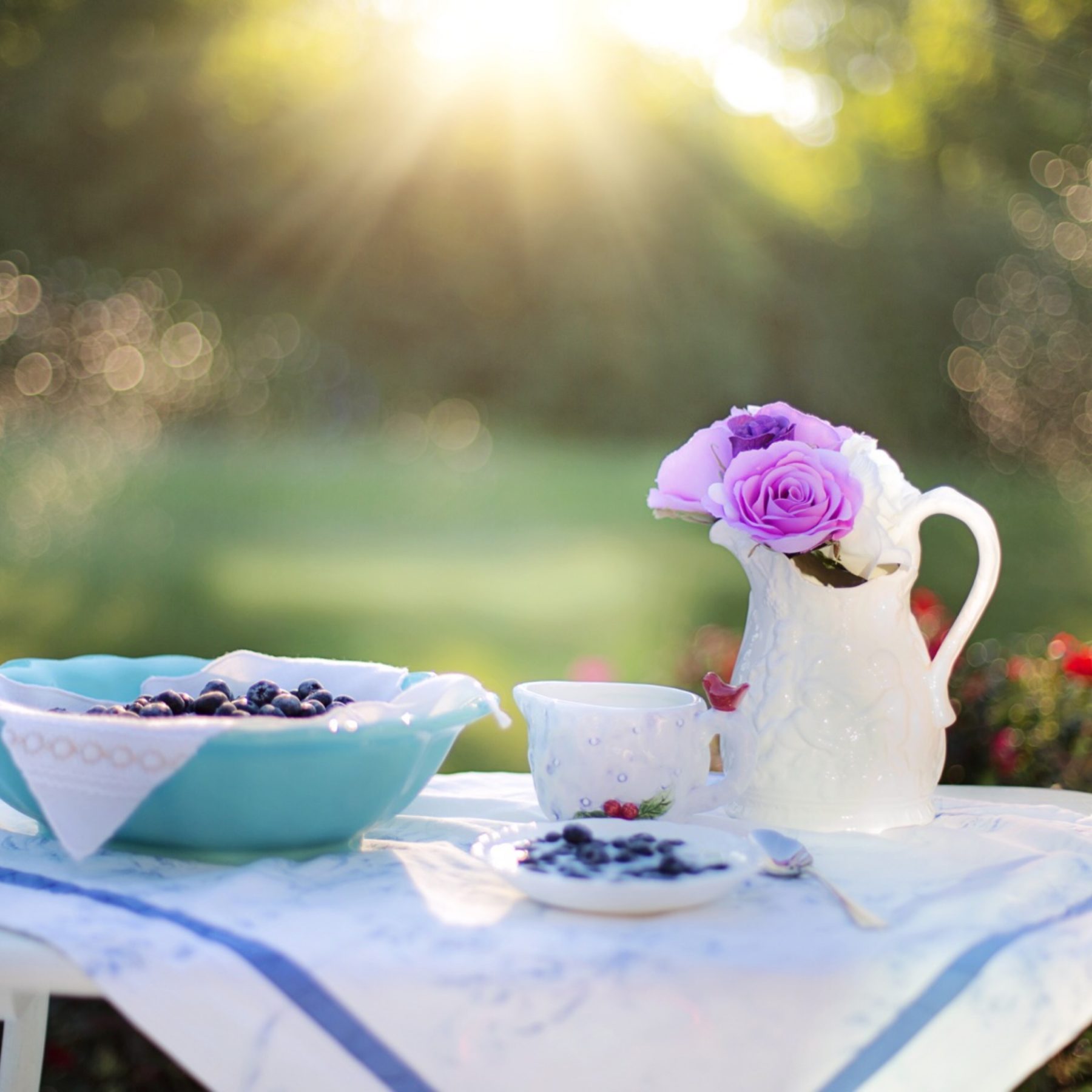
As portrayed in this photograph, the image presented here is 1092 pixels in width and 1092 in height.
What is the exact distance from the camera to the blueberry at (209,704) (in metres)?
0.76

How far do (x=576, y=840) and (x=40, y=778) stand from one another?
0.32 meters

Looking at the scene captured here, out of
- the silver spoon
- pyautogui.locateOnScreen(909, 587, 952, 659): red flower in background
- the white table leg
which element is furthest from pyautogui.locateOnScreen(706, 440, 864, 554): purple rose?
pyautogui.locateOnScreen(909, 587, 952, 659): red flower in background

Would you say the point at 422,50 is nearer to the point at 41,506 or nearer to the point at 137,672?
the point at 41,506

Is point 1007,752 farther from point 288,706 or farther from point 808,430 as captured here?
point 288,706

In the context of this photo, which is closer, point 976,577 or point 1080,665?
point 976,577

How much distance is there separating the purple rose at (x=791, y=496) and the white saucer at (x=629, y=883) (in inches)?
9.4

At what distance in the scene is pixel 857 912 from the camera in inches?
24.7

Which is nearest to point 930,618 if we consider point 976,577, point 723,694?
point 976,577

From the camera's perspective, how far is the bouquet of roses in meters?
0.81

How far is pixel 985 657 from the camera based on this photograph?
6.34ft

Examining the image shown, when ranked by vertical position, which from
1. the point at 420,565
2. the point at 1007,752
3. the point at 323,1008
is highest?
the point at 323,1008

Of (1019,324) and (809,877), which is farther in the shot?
(1019,324)

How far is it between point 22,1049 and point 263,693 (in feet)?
1.65

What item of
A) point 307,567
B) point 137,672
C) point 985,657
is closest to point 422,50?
point 307,567
